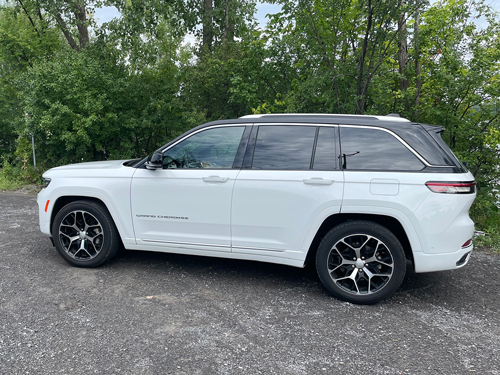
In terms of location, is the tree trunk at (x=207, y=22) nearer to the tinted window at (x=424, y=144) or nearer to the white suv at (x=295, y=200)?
the white suv at (x=295, y=200)

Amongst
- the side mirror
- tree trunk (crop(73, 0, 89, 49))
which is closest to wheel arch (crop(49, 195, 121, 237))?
the side mirror

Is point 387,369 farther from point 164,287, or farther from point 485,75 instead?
point 485,75

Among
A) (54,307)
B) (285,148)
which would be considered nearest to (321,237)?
(285,148)

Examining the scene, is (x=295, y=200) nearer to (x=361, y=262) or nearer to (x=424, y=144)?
(x=361, y=262)

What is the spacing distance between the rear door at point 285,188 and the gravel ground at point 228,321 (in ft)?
2.04

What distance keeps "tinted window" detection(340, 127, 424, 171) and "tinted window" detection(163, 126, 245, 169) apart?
1149mm

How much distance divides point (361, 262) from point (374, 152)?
3.56ft

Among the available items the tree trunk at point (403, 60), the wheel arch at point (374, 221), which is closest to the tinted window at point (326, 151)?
the wheel arch at point (374, 221)

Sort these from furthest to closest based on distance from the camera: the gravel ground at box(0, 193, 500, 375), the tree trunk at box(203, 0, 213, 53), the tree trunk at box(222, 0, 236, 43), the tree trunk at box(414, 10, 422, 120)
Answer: the tree trunk at box(203, 0, 213, 53)
the tree trunk at box(222, 0, 236, 43)
the tree trunk at box(414, 10, 422, 120)
the gravel ground at box(0, 193, 500, 375)

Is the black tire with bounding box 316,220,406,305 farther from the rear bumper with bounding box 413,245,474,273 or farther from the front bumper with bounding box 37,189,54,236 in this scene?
the front bumper with bounding box 37,189,54,236

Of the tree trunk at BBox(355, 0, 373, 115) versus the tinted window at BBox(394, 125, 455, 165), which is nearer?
the tinted window at BBox(394, 125, 455, 165)

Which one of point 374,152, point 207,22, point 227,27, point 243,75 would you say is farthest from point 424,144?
point 207,22

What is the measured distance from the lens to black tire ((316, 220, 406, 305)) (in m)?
3.78

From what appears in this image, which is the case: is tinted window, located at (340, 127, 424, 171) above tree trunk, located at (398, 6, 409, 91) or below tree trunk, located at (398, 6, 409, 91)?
below
